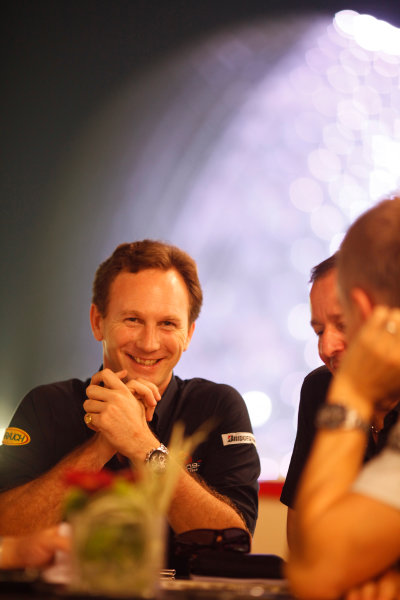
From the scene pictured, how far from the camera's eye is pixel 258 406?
10.3 ft

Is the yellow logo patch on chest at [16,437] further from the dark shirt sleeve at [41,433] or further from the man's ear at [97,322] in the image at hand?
the man's ear at [97,322]

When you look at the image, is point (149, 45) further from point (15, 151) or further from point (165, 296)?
point (165, 296)

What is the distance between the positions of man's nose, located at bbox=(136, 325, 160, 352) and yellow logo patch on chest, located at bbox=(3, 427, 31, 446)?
0.47 m

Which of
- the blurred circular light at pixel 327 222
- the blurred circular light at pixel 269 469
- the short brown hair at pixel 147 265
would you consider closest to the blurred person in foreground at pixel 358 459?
the short brown hair at pixel 147 265

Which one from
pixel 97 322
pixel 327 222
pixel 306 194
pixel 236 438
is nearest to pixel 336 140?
pixel 306 194

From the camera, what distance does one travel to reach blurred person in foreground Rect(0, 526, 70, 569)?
93 cm

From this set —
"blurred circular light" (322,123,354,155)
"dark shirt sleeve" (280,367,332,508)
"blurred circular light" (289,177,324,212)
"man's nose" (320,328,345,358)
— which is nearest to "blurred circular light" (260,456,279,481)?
"dark shirt sleeve" (280,367,332,508)

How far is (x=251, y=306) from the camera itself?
325cm

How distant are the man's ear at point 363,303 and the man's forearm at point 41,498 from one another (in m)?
1.04

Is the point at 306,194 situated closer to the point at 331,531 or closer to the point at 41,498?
the point at 41,498

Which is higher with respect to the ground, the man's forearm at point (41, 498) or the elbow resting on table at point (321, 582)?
the man's forearm at point (41, 498)

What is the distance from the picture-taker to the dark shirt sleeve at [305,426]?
198 cm

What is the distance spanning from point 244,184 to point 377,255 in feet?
8.39

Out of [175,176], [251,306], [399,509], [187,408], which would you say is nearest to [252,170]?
[175,176]
